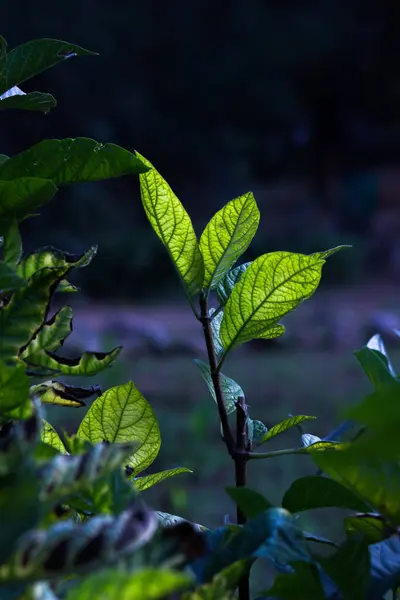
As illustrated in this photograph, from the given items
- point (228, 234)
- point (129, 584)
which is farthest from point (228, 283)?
point (129, 584)

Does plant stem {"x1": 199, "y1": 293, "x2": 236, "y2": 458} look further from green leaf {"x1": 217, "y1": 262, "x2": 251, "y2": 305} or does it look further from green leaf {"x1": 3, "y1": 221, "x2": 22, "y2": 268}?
green leaf {"x1": 3, "y1": 221, "x2": 22, "y2": 268}

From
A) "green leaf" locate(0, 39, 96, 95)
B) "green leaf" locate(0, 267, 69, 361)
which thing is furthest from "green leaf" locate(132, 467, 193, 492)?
"green leaf" locate(0, 39, 96, 95)

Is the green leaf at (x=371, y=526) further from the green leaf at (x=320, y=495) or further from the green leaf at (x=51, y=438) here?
the green leaf at (x=51, y=438)

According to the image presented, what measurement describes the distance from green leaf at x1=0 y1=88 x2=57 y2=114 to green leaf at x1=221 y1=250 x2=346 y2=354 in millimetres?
158

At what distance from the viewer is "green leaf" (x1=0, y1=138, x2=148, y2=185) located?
418 mm

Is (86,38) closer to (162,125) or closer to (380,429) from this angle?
(162,125)

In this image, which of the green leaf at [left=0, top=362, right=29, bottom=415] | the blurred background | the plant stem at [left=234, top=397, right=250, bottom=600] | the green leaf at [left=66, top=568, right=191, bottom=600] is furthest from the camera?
the blurred background

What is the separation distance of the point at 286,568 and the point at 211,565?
1.5 inches

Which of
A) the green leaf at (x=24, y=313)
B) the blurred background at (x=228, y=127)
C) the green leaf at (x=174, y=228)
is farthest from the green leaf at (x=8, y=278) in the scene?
the blurred background at (x=228, y=127)

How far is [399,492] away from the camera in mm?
346

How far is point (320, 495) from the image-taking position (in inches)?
14.9

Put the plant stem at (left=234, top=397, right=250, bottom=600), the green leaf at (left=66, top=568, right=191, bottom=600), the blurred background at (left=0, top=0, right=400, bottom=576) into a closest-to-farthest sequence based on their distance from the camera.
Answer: the green leaf at (left=66, top=568, right=191, bottom=600) < the plant stem at (left=234, top=397, right=250, bottom=600) < the blurred background at (left=0, top=0, right=400, bottom=576)

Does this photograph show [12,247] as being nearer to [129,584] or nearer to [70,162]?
[70,162]

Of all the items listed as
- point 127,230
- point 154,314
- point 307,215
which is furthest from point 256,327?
point 307,215
